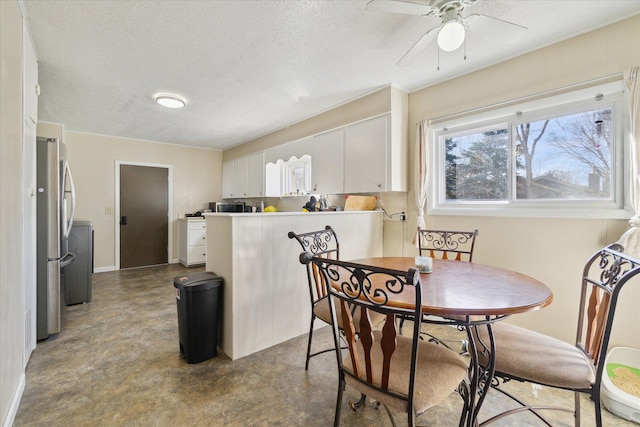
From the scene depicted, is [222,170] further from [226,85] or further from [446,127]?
[446,127]

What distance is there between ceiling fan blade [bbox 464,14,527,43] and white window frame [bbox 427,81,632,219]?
821 millimetres

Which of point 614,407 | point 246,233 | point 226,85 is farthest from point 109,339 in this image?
point 614,407

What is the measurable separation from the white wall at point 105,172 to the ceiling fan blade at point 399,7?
213 inches

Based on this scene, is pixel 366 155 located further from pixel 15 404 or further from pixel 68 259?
pixel 68 259

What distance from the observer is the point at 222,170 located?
6.66 m

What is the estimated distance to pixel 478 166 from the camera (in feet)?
9.32

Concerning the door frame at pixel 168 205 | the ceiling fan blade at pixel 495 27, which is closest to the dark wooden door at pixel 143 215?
the door frame at pixel 168 205

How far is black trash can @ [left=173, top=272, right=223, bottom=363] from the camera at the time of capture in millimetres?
2109

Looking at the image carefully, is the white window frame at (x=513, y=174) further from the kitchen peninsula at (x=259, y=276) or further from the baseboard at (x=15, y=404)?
the baseboard at (x=15, y=404)

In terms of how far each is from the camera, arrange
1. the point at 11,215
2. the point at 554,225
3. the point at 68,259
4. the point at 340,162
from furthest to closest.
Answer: the point at 340,162 < the point at 68,259 < the point at 554,225 < the point at 11,215

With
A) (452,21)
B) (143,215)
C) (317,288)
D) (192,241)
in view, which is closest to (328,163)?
(317,288)

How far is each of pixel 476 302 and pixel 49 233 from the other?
3.32 metres

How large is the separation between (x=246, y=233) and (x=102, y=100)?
2.99m

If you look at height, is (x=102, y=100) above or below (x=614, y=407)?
above
